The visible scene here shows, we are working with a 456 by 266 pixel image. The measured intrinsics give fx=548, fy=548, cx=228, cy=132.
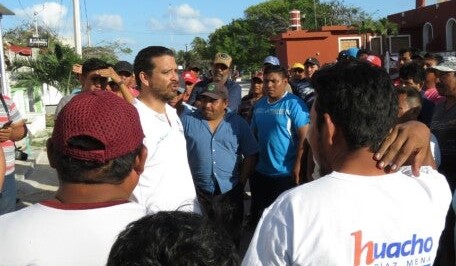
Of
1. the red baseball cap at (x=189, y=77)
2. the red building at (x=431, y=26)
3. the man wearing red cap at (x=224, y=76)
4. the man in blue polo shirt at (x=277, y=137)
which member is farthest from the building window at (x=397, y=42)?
the man in blue polo shirt at (x=277, y=137)

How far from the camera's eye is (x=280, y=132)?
5.01 m

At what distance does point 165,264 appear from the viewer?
112 centimetres

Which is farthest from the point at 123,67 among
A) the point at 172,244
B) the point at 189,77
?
the point at 172,244

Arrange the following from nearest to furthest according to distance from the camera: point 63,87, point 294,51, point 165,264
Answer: point 165,264 < point 63,87 < point 294,51

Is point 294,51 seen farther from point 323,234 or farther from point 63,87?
point 323,234

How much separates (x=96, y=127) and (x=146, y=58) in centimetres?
201

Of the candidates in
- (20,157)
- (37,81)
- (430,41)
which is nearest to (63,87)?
(37,81)

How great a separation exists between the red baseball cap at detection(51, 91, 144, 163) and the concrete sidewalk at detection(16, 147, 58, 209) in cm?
578

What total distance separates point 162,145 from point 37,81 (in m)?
14.7

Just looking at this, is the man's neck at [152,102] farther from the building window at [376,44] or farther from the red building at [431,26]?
the building window at [376,44]

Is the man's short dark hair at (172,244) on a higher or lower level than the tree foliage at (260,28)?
lower

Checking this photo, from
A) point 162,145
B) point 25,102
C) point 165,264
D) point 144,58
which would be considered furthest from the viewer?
point 25,102

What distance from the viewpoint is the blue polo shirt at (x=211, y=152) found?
4.30m

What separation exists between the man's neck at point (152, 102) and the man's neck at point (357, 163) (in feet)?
6.01
